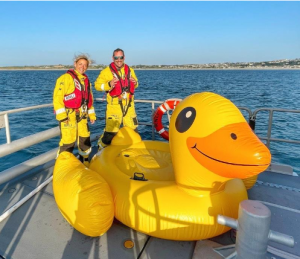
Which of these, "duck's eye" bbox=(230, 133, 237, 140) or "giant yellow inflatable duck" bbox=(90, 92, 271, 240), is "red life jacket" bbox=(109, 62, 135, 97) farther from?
"duck's eye" bbox=(230, 133, 237, 140)

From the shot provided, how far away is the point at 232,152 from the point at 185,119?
51 centimetres

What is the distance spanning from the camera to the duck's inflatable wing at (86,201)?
218cm

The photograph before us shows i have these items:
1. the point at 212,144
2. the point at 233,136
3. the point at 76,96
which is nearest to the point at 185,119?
the point at 212,144

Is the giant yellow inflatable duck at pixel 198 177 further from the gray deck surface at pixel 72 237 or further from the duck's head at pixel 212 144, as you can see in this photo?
the gray deck surface at pixel 72 237

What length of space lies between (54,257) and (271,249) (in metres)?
1.90

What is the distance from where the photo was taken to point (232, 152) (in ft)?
6.52

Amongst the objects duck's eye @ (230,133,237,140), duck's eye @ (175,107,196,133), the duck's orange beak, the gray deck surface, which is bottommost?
the gray deck surface

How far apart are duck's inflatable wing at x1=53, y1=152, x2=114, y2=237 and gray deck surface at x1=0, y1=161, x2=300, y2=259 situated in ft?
0.51

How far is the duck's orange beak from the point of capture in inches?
76.2

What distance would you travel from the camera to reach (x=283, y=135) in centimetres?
923

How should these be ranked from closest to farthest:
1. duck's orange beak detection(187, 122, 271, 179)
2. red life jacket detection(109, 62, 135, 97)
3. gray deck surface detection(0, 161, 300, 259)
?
duck's orange beak detection(187, 122, 271, 179) → gray deck surface detection(0, 161, 300, 259) → red life jacket detection(109, 62, 135, 97)

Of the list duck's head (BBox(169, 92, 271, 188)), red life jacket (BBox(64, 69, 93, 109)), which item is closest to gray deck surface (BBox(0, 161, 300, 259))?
duck's head (BBox(169, 92, 271, 188))

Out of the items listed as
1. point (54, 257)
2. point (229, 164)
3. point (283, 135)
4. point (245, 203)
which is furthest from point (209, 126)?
point (283, 135)

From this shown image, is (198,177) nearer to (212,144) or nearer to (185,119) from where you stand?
(212,144)
